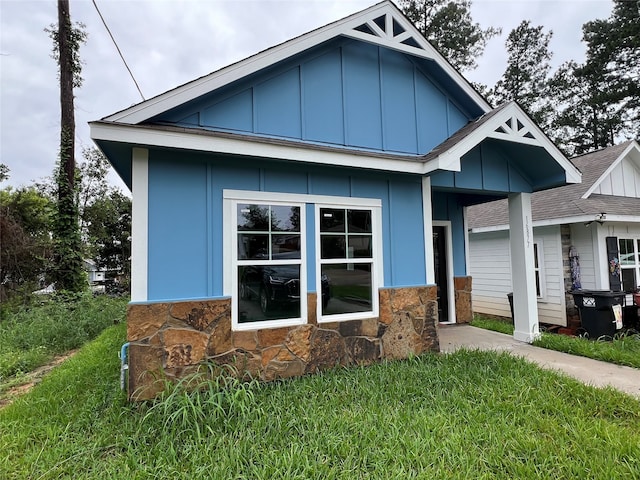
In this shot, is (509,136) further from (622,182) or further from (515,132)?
(622,182)

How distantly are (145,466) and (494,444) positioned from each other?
112 inches

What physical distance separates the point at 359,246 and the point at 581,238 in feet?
22.7

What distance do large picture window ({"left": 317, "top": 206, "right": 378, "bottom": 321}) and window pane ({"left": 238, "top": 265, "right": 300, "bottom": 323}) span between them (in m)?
0.40

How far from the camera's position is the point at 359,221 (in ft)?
15.7

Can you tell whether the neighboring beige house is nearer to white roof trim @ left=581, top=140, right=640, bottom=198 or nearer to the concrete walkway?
white roof trim @ left=581, top=140, right=640, bottom=198

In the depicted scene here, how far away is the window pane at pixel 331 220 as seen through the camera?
456 centimetres

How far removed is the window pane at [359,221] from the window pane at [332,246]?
239 mm

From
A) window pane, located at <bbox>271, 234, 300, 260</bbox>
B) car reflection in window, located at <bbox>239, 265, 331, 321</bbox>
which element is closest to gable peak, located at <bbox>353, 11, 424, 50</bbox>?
window pane, located at <bbox>271, 234, 300, 260</bbox>

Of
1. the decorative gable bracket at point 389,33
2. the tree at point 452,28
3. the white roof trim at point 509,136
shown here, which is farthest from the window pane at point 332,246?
the tree at point 452,28

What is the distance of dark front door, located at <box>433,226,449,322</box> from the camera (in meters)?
7.77

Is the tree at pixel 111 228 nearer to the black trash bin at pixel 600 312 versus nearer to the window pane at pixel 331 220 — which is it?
the window pane at pixel 331 220

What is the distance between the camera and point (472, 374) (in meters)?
4.09

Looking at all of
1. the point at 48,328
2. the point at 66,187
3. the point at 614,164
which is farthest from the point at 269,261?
the point at 614,164

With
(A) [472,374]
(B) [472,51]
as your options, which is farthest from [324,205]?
(B) [472,51]
